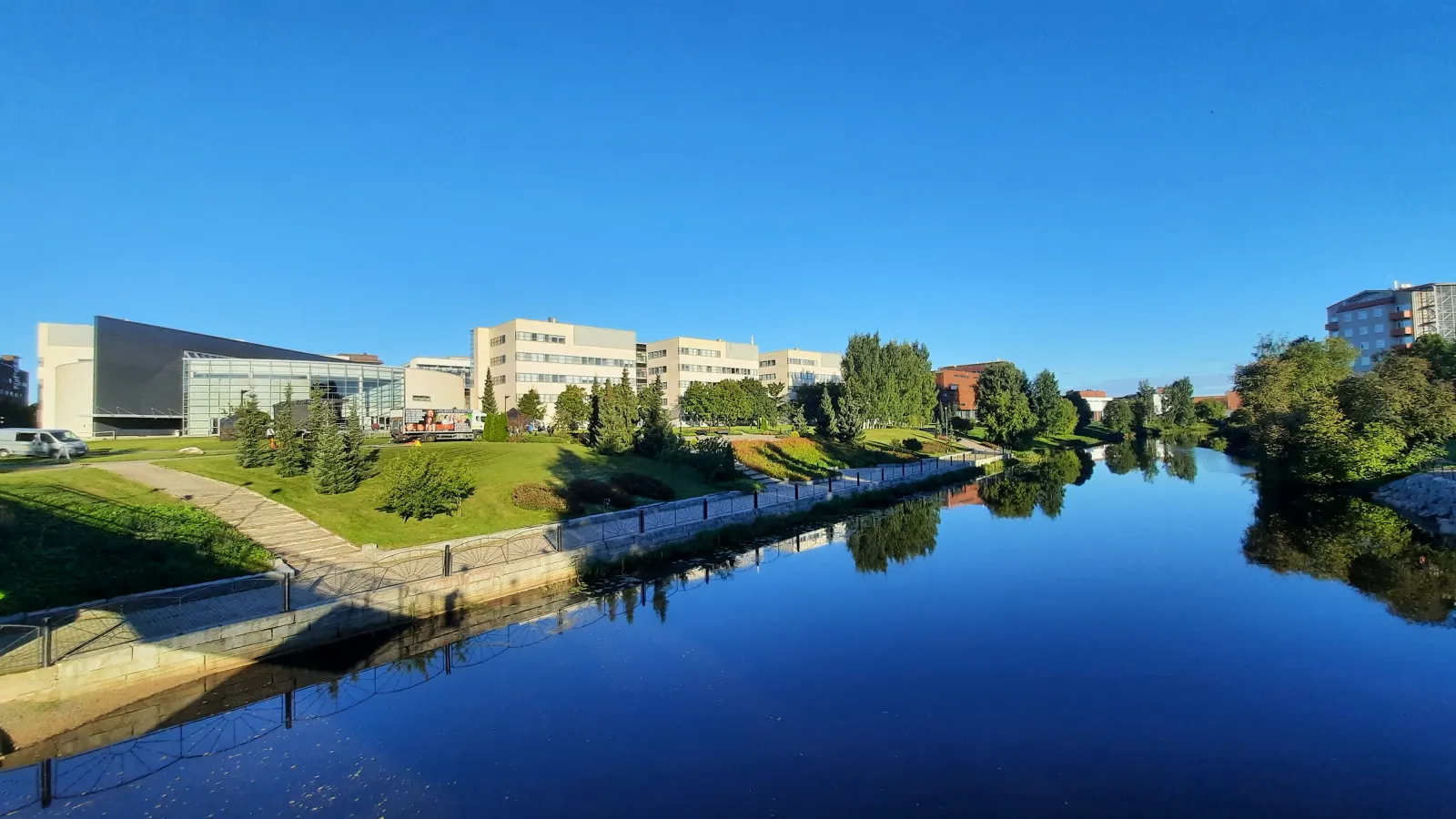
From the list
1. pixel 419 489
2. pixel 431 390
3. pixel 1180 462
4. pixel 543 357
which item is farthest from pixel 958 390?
pixel 419 489

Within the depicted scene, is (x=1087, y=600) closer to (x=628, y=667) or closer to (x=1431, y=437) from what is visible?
(x=628, y=667)

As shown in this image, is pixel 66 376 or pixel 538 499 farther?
pixel 66 376

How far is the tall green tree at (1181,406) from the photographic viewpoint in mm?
111438

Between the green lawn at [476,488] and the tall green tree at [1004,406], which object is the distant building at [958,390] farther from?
the green lawn at [476,488]

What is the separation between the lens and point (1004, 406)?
68000mm

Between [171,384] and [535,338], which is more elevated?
[535,338]

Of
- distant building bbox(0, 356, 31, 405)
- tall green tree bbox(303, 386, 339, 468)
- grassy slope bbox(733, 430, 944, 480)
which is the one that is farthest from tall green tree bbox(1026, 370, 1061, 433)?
distant building bbox(0, 356, 31, 405)

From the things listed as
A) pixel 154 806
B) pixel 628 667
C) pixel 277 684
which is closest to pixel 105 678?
pixel 277 684

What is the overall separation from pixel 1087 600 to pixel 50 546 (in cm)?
2325

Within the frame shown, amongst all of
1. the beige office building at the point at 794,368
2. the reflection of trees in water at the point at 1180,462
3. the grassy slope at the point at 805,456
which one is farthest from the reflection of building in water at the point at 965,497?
the beige office building at the point at 794,368

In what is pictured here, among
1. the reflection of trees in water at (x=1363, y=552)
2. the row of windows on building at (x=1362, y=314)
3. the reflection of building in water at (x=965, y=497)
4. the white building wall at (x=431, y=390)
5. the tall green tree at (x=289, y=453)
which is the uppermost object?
the row of windows on building at (x=1362, y=314)

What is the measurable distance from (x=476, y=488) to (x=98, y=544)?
36.1 ft

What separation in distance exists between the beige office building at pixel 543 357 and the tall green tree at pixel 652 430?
43.9 meters

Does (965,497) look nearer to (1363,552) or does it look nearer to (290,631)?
(1363,552)
